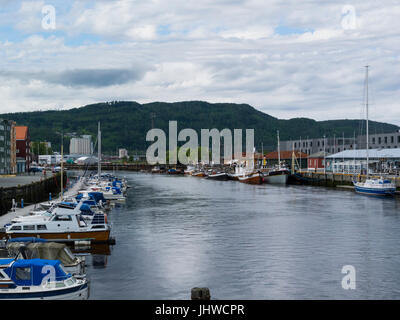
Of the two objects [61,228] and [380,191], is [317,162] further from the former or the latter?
[61,228]

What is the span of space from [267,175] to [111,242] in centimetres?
11356

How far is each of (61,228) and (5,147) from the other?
114 metres

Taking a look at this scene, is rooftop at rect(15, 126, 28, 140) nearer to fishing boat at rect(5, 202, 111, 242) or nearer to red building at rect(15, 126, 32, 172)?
red building at rect(15, 126, 32, 172)

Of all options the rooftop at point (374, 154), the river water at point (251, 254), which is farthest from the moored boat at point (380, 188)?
the rooftop at point (374, 154)

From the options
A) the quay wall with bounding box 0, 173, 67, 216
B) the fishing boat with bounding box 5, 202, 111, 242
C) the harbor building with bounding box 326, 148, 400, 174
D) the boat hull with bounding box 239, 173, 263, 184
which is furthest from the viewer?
the boat hull with bounding box 239, 173, 263, 184

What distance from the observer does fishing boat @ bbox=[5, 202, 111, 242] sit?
136 feet

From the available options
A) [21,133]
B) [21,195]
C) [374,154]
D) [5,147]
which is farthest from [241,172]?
[21,195]

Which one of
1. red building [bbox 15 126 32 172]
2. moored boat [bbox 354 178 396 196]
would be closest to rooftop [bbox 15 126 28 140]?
red building [bbox 15 126 32 172]

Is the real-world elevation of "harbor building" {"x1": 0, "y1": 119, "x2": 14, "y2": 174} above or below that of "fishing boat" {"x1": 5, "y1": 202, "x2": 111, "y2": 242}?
above

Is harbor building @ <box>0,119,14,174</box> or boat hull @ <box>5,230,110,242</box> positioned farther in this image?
harbor building @ <box>0,119,14,174</box>

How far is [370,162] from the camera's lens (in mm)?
139000

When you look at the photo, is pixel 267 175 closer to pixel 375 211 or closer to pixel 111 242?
Result: pixel 375 211

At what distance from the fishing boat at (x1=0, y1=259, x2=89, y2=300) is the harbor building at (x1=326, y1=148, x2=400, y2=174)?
114945 mm
